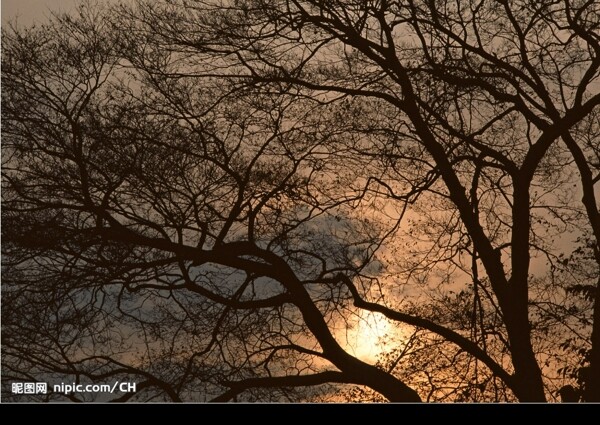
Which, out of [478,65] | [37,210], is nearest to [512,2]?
[478,65]

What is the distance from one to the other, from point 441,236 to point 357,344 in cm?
143

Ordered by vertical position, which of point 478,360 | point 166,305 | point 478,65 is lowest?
point 478,360

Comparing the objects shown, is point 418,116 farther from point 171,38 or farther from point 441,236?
point 171,38

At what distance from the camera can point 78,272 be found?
926cm

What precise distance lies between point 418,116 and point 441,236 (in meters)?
1.32

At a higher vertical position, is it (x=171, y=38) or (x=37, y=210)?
(x=171, y=38)

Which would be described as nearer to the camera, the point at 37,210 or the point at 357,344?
the point at 37,210

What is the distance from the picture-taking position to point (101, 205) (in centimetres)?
905
